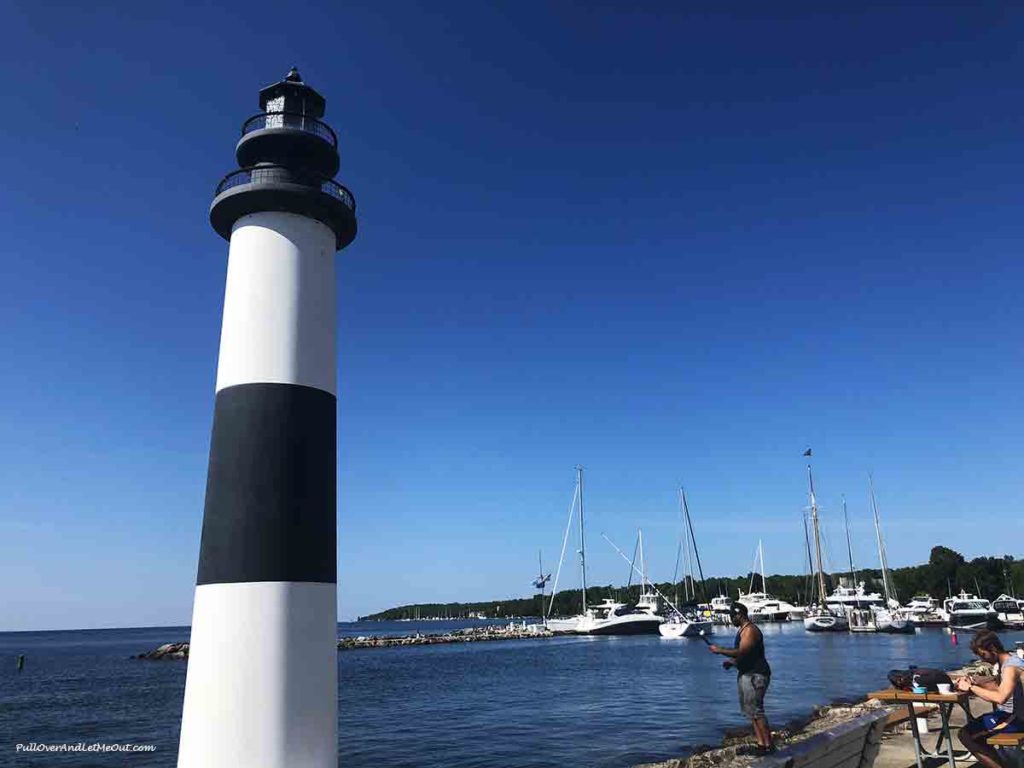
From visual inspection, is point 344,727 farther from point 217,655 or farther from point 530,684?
point 217,655

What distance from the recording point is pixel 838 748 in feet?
18.5

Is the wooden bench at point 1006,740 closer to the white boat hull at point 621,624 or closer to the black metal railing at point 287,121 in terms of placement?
the black metal railing at point 287,121

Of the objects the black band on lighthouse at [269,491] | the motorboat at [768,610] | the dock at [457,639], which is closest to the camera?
the black band on lighthouse at [269,491]

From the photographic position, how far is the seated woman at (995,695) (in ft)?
18.1

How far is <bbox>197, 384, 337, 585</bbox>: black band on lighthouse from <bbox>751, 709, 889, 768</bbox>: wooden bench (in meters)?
3.90

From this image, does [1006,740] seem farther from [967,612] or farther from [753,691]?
[967,612]

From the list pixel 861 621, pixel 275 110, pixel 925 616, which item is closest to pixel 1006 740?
pixel 275 110

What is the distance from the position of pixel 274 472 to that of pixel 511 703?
2405 cm

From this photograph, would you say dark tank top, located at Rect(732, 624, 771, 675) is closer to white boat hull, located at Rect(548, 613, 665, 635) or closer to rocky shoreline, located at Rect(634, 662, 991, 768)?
rocky shoreline, located at Rect(634, 662, 991, 768)

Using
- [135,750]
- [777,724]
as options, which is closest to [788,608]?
[777,724]

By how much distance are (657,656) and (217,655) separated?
47.1m

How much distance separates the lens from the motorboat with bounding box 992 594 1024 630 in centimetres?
7138

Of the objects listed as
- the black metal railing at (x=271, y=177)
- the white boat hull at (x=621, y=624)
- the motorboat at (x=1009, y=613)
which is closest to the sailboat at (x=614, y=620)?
the white boat hull at (x=621, y=624)

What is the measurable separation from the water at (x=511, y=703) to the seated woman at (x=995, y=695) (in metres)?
11.3
